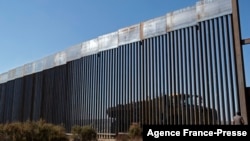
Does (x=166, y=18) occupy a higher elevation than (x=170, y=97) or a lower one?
higher

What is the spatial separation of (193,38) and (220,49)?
2.32 meters

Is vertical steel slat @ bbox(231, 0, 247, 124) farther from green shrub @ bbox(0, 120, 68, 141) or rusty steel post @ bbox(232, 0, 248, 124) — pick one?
green shrub @ bbox(0, 120, 68, 141)

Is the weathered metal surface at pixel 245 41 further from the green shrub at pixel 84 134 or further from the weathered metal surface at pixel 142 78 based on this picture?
the green shrub at pixel 84 134

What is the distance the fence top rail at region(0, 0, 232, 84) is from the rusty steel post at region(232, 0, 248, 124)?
0.43 m

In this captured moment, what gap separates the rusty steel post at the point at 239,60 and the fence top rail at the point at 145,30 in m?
0.43

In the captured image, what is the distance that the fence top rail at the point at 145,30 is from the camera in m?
20.5

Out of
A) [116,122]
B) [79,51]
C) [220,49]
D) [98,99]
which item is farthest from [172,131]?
[79,51]

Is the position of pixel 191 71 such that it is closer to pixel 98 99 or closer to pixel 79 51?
pixel 98 99

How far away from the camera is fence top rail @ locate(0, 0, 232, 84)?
20.5 meters

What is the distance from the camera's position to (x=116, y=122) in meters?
26.2

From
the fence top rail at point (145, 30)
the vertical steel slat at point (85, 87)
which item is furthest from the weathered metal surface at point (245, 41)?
the vertical steel slat at point (85, 87)

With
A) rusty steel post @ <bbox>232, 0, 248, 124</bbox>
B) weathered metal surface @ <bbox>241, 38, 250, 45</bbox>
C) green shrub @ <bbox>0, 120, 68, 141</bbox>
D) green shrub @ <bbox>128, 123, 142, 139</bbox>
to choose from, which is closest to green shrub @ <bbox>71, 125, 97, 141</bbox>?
green shrub @ <bbox>128, 123, 142, 139</bbox>

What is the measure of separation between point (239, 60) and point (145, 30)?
26.6ft

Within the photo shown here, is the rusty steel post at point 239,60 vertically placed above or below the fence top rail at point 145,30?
below
